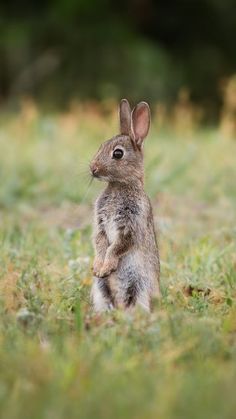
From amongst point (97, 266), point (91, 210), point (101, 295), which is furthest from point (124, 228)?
point (91, 210)

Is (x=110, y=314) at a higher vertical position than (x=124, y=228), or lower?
lower

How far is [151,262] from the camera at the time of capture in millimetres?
5707

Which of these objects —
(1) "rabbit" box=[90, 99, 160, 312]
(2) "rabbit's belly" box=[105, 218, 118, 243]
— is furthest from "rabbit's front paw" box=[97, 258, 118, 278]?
(2) "rabbit's belly" box=[105, 218, 118, 243]

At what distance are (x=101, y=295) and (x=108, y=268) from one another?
5.7 inches

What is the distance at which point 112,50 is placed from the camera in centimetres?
1855

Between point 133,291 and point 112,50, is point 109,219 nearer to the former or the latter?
point 133,291

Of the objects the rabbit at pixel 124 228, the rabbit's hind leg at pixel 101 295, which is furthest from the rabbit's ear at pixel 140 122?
the rabbit's hind leg at pixel 101 295

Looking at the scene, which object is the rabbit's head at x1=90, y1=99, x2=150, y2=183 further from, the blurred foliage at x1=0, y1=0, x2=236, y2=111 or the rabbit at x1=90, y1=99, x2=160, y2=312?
the blurred foliage at x1=0, y1=0, x2=236, y2=111

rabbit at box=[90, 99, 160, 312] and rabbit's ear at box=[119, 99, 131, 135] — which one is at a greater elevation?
rabbit's ear at box=[119, 99, 131, 135]

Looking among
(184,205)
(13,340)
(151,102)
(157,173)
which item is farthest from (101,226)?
(151,102)

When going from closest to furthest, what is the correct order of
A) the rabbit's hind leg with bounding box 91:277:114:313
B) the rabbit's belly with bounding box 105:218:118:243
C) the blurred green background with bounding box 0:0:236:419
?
the blurred green background with bounding box 0:0:236:419
the rabbit's hind leg with bounding box 91:277:114:313
the rabbit's belly with bounding box 105:218:118:243

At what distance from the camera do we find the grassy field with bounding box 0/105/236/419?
156 inches

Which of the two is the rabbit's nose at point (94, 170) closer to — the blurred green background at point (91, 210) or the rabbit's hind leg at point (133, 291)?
the blurred green background at point (91, 210)

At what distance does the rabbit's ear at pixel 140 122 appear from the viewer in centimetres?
614
